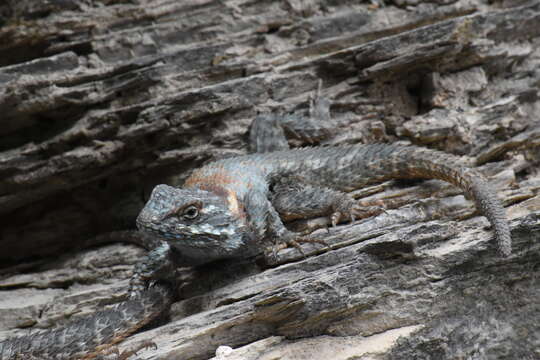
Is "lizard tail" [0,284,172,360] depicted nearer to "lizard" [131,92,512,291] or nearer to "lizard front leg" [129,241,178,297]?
"lizard front leg" [129,241,178,297]

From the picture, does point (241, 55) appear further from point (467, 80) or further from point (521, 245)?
point (521, 245)

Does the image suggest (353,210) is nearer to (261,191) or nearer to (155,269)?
(261,191)

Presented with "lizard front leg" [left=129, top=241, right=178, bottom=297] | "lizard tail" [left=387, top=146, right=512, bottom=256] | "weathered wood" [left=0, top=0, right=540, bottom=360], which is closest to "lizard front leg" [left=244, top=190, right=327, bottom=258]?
"weathered wood" [left=0, top=0, right=540, bottom=360]

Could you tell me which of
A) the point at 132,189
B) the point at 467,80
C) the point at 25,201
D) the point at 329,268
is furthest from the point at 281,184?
the point at 25,201

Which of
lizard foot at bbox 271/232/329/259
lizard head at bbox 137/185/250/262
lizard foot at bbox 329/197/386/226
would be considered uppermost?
lizard head at bbox 137/185/250/262

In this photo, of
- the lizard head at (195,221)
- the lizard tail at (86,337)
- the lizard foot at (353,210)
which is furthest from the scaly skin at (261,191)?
the lizard tail at (86,337)

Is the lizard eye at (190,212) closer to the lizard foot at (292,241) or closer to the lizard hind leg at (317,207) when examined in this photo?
the lizard foot at (292,241)
